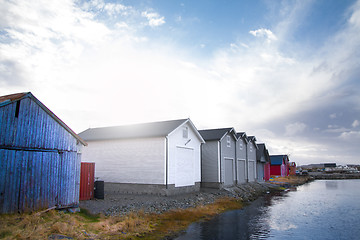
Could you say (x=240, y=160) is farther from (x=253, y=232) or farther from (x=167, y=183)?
(x=253, y=232)

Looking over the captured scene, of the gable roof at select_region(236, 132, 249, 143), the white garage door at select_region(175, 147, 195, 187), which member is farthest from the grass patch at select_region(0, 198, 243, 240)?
the gable roof at select_region(236, 132, 249, 143)

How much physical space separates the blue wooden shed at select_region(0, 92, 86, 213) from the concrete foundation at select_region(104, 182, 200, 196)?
8.36 meters

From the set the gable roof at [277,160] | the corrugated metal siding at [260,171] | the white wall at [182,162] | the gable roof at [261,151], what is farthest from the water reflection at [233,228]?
the gable roof at [277,160]

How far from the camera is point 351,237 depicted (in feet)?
47.3

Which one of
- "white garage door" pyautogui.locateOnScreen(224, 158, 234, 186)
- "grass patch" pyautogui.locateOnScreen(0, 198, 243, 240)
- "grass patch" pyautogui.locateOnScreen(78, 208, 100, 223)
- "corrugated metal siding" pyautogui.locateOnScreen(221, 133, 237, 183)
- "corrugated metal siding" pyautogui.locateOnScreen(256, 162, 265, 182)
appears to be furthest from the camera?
"corrugated metal siding" pyautogui.locateOnScreen(256, 162, 265, 182)

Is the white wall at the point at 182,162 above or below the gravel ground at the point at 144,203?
above

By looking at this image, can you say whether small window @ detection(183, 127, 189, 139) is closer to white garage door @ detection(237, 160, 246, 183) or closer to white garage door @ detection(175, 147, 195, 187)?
white garage door @ detection(175, 147, 195, 187)

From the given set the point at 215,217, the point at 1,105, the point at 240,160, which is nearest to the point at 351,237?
the point at 215,217

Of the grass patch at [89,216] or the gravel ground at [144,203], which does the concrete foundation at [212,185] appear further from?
the grass patch at [89,216]

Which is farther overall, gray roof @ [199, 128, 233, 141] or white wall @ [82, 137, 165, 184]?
gray roof @ [199, 128, 233, 141]

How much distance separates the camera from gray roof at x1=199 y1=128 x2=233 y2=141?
32197 mm

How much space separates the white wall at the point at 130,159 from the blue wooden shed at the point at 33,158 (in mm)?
8480

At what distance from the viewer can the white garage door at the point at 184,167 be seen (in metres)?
24.8

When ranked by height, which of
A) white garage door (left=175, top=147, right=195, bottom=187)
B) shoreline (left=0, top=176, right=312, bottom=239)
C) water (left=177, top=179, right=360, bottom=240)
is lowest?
water (left=177, top=179, right=360, bottom=240)
